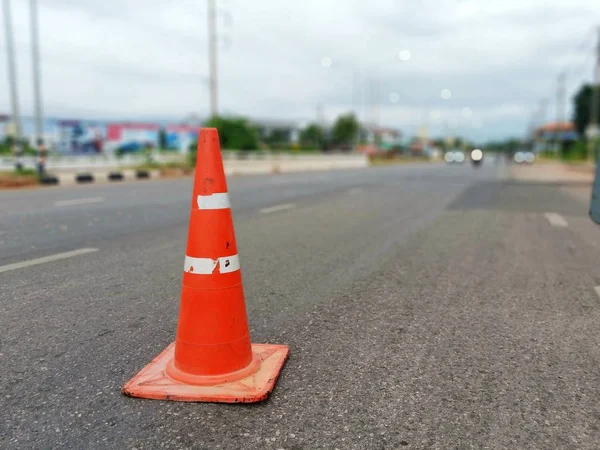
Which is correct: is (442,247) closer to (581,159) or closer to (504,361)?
(504,361)

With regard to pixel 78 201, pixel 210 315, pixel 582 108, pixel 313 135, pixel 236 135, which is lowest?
pixel 78 201

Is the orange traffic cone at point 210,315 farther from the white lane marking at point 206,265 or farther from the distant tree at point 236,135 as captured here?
the distant tree at point 236,135

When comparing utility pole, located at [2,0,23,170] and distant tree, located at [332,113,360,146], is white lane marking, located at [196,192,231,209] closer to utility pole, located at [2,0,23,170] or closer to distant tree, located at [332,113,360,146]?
utility pole, located at [2,0,23,170]

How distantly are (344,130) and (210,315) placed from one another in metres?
103

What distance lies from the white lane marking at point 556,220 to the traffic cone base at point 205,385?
23.5 feet

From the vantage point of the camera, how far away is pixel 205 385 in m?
2.52

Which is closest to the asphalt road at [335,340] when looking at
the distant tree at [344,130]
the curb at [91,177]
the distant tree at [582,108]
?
the curb at [91,177]

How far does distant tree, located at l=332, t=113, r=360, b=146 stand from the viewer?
102 metres

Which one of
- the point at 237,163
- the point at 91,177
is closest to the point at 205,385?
the point at 91,177

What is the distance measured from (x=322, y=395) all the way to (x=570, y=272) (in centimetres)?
357

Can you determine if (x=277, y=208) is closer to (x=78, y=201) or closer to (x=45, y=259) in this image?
(x=78, y=201)

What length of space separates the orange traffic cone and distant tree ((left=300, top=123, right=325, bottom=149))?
91.9 m

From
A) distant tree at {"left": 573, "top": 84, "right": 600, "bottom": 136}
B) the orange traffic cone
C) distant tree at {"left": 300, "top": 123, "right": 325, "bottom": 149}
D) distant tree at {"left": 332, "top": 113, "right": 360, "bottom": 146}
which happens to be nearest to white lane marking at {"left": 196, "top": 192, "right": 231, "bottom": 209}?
the orange traffic cone

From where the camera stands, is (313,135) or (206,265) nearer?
(206,265)
